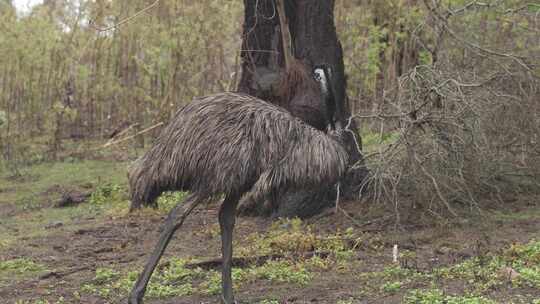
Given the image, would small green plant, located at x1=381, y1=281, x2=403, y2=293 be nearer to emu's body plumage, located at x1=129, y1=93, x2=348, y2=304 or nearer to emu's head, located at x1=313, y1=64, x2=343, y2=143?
emu's body plumage, located at x1=129, y1=93, x2=348, y2=304

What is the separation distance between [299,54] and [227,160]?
139 inches

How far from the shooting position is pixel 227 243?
20.5 feet

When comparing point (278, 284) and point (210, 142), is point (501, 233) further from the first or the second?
point (210, 142)

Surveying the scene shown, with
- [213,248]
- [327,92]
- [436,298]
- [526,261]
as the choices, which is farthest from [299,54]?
[436,298]

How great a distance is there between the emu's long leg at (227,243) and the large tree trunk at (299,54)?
9.69 ft

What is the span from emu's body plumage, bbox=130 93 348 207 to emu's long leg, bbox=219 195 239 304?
208 millimetres

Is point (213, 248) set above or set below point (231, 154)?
below

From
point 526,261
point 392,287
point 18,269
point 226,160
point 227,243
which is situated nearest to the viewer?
point 226,160

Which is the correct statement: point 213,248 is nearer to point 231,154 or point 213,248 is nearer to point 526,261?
point 231,154

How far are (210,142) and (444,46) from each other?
4551 mm

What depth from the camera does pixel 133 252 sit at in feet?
28.5

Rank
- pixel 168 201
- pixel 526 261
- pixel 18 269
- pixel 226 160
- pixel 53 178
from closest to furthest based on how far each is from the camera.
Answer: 1. pixel 226 160
2. pixel 526 261
3. pixel 18 269
4. pixel 168 201
5. pixel 53 178

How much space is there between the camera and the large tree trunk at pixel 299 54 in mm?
9242

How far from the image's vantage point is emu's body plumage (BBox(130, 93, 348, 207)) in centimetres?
600
